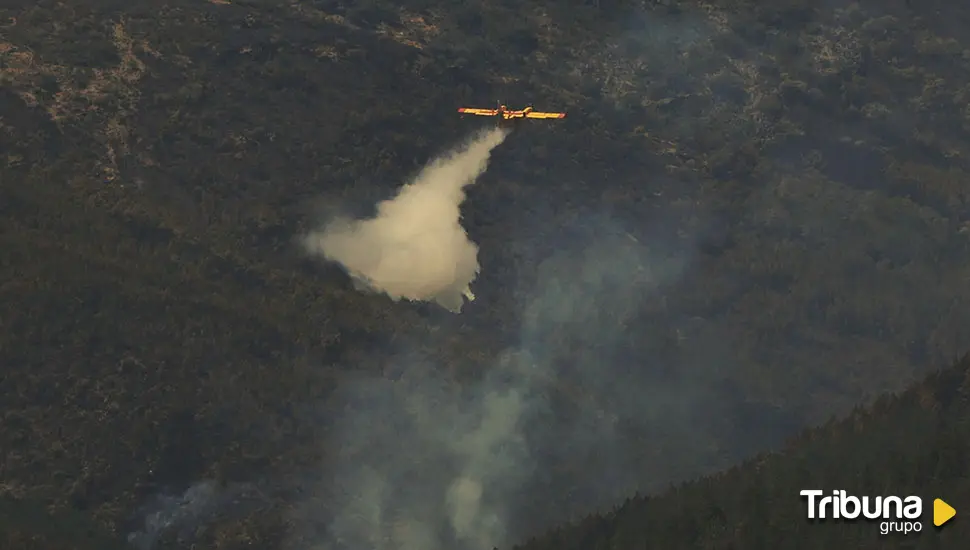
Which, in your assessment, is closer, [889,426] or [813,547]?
[813,547]

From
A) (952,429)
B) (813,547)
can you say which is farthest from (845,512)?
(952,429)

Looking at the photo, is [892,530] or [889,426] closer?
[892,530]

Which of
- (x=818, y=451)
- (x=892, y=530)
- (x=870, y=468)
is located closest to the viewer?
(x=892, y=530)

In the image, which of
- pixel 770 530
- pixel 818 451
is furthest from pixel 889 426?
pixel 770 530

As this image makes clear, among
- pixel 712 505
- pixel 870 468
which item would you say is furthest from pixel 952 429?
pixel 712 505

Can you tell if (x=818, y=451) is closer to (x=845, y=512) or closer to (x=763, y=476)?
(x=763, y=476)

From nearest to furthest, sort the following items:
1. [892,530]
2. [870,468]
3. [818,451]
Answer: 1. [892,530]
2. [870,468]
3. [818,451]

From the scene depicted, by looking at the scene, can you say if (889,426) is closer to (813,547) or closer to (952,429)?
(952,429)
